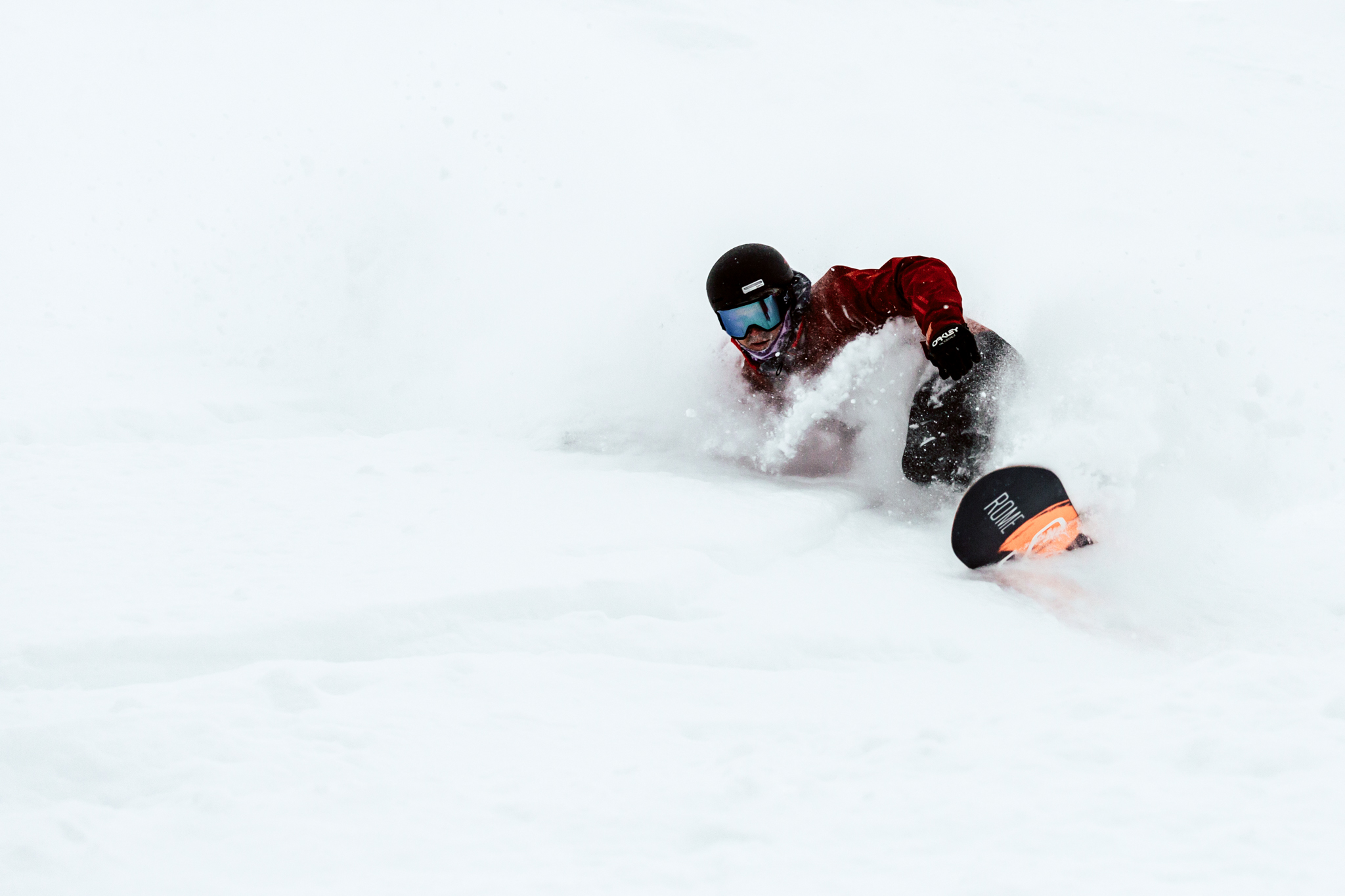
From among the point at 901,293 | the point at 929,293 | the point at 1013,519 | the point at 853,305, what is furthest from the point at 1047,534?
the point at 853,305

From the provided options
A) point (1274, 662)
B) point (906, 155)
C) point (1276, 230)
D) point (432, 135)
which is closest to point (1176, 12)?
point (1276, 230)

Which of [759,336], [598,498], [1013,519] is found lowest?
[598,498]

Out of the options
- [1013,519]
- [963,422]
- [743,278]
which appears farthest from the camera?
[743,278]

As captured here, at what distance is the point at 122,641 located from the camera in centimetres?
227

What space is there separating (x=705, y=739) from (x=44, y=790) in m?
1.30

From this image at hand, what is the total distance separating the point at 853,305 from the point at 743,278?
52 centimetres

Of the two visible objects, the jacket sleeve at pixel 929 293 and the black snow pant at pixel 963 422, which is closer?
the jacket sleeve at pixel 929 293

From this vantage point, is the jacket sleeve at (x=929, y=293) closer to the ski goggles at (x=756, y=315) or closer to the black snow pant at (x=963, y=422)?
the black snow pant at (x=963, y=422)

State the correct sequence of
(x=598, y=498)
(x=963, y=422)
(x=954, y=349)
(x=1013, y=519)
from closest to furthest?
(x=1013, y=519), (x=954, y=349), (x=598, y=498), (x=963, y=422)

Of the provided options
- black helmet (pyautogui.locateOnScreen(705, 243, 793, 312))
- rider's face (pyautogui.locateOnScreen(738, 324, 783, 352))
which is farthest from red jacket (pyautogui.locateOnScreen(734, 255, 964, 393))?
black helmet (pyautogui.locateOnScreen(705, 243, 793, 312))

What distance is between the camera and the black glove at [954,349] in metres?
3.39

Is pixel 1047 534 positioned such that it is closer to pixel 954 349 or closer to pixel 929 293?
pixel 954 349

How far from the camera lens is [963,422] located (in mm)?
3648

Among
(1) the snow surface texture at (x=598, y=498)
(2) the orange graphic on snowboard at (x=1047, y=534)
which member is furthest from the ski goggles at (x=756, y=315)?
(2) the orange graphic on snowboard at (x=1047, y=534)
